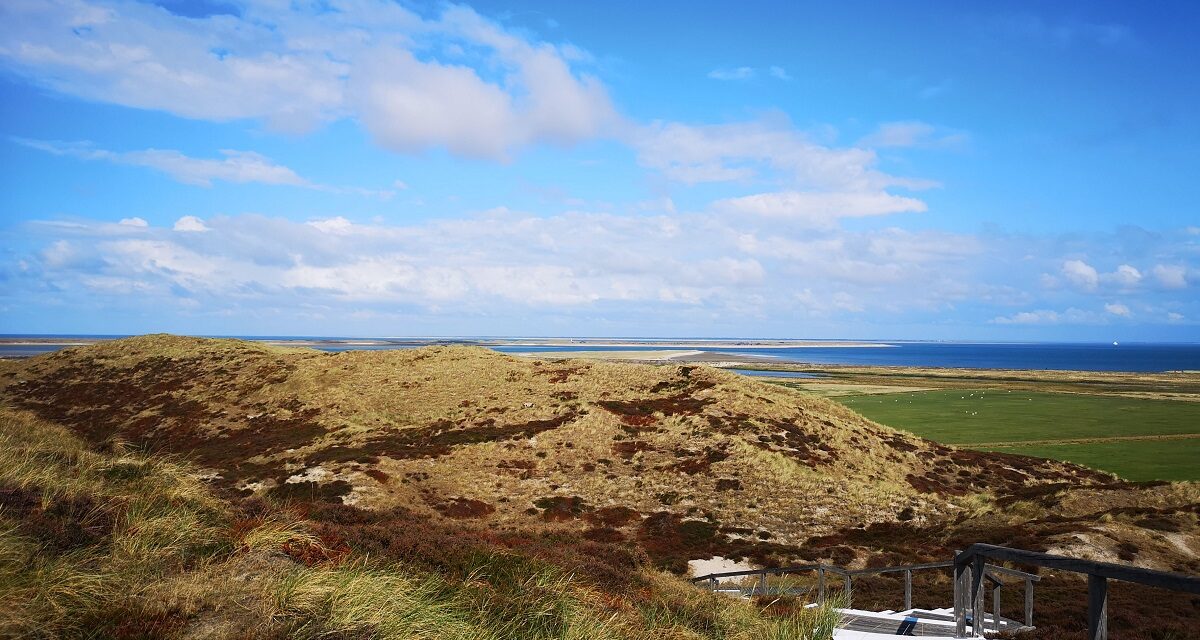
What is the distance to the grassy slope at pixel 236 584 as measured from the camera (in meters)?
6.10

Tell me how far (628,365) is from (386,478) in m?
27.4

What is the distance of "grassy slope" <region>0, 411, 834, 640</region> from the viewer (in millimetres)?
6102

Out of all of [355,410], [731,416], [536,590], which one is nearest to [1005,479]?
[731,416]

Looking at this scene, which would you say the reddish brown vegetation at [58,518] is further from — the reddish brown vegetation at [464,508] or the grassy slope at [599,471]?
the reddish brown vegetation at [464,508]

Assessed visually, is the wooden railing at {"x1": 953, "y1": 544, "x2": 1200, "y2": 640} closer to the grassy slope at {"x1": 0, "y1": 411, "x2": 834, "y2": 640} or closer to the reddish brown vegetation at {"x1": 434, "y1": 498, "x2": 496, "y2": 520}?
the grassy slope at {"x1": 0, "y1": 411, "x2": 834, "y2": 640}

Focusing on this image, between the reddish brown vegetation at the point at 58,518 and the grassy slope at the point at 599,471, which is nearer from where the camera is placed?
the reddish brown vegetation at the point at 58,518

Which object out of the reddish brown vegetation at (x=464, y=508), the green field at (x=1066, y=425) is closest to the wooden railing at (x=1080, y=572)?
the reddish brown vegetation at (x=464, y=508)

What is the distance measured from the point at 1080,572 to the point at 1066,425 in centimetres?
7447

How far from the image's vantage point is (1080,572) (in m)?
7.54

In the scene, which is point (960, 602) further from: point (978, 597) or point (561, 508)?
point (561, 508)

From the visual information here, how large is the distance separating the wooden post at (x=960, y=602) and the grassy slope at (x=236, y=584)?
267 centimetres

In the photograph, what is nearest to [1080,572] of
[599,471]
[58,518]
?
[58,518]

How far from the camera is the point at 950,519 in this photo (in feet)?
103

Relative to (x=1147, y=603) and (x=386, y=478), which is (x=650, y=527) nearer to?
(x=386, y=478)
